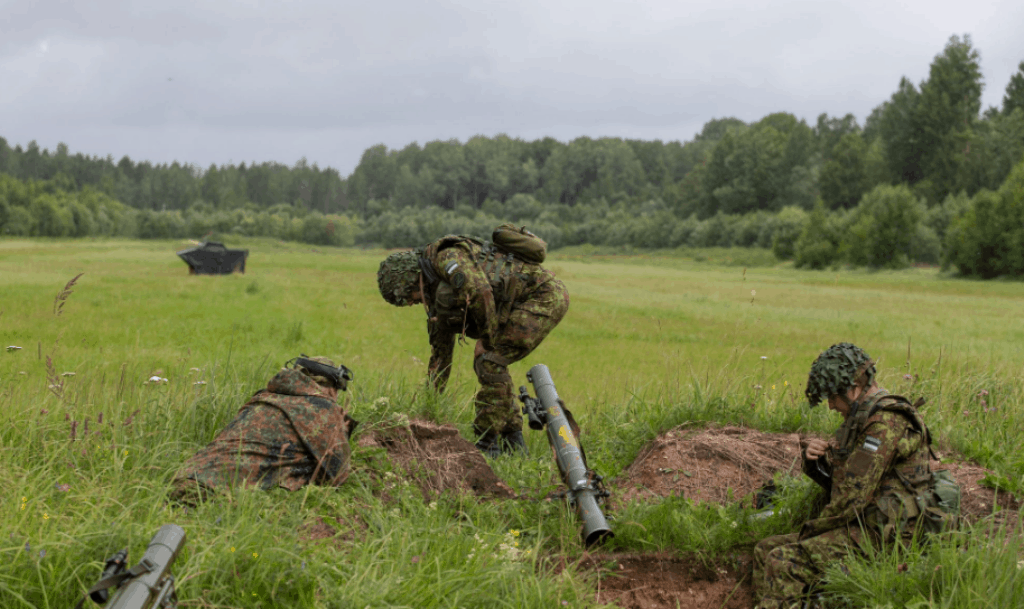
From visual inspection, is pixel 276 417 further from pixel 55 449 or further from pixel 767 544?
pixel 767 544

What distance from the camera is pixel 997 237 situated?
147 ft

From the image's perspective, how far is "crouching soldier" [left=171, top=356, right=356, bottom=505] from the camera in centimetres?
404

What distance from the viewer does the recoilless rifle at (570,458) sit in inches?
169

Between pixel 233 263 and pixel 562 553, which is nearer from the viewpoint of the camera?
pixel 562 553

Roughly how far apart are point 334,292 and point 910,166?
80.1 meters

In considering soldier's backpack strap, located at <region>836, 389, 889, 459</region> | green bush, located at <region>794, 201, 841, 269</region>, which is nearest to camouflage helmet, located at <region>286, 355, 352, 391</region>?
soldier's backpack strap, located at <region>836, 389, 889, 459</region>

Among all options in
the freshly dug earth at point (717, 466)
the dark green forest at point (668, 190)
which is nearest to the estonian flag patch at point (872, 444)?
the freshly dug earth at point (717, 466)

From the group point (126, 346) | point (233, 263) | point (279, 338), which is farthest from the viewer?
point (233, 263)

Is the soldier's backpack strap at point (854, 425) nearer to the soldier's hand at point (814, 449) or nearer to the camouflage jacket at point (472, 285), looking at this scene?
the soldier's hand at point (814, 449)

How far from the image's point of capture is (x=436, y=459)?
17.0 ft

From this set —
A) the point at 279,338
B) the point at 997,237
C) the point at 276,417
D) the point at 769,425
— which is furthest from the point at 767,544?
the point at 997,237

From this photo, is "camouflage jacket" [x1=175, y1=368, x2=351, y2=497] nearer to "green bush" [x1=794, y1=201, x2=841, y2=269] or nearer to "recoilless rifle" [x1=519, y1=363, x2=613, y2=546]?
"recoilless rifle" [x1=519, y1=363, x2=613, y2=546]

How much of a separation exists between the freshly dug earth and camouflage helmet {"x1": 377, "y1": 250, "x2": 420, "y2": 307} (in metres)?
2.43

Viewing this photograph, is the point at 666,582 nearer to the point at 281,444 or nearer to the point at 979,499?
the point at 979,499
